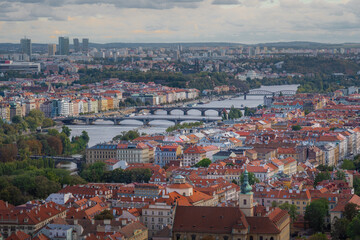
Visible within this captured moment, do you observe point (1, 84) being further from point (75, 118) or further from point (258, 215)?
point (258, 215)

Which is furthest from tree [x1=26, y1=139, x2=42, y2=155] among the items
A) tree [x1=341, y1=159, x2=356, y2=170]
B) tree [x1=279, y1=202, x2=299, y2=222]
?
tree [x1=279, y1=202, x2=299, y2=222]

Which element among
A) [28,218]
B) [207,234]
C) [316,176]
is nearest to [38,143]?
[316,176]

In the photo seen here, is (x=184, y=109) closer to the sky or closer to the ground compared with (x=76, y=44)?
closer to the sky

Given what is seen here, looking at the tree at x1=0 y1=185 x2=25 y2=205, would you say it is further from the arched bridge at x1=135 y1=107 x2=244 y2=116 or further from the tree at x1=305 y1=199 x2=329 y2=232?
the arched bridge at x1=135 y1=107 x2=244 y2=116

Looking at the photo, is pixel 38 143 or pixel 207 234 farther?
pixel 38 143

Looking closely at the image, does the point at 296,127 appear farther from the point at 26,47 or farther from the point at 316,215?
the point at 26,47

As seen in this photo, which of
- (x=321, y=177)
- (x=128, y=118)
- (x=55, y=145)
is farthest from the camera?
(x=128, y=118)

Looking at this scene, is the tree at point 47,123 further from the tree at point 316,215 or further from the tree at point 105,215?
the tree at point 105,215

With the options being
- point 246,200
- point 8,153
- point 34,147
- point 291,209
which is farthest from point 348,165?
point 34,147
